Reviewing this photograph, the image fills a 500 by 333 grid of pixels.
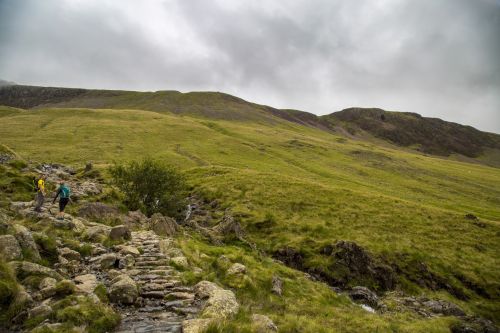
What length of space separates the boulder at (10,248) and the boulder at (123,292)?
3.62m

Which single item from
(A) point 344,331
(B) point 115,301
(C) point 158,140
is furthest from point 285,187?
(C) point 158,140

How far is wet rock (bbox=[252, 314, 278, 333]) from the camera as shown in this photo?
1318 centimetres

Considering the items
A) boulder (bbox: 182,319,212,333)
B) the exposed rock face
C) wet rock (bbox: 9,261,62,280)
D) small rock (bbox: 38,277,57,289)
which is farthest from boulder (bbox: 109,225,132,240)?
boulder (bbox: 182,319,212,333)

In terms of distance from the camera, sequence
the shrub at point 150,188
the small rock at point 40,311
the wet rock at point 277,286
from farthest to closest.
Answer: the shrub at point 150,188
the wet rock at point 277,286
the small rock at point 40,311

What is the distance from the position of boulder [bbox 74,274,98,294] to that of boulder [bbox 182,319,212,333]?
3.75 m

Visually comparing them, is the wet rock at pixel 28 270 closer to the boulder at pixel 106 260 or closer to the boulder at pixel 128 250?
the boulder at pixel 106 260

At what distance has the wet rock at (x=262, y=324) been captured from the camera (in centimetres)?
1318

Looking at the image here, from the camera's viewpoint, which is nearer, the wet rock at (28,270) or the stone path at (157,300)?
the stone path at (157,300)

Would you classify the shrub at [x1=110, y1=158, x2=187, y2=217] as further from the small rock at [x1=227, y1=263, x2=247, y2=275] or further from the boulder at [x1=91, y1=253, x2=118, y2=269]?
the boulder at [x1=91, y1=253, x2=118, y2=269]

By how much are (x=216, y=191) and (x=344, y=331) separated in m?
37.0

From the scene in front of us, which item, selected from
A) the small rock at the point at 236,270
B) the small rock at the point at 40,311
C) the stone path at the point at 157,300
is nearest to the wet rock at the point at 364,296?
the small rock at the point at 236,270

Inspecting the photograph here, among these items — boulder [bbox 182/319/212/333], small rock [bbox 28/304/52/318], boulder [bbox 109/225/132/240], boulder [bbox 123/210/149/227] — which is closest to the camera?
small rock [bbox 28/304/52/318]

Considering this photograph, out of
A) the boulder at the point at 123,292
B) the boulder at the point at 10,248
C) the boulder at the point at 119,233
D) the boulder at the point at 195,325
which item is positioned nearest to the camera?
the boulder at the point at 195,325

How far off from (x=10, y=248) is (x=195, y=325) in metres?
7.61
